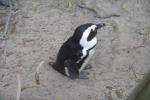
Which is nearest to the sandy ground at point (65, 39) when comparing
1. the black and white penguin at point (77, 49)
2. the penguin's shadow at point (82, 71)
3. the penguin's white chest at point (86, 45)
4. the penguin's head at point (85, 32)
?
the penguin's shadow at point (82, 71)

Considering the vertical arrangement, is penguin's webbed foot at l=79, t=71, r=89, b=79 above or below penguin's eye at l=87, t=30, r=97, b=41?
below

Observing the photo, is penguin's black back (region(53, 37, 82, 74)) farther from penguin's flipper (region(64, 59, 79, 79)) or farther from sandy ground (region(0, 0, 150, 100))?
sandy ground (region(0, 0, 150, 100))

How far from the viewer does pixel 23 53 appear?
3305mm

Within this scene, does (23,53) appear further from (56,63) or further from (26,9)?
(26,9)

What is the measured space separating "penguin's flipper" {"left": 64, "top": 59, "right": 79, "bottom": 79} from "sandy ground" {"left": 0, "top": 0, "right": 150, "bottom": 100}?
11cm

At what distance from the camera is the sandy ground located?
2.99 m

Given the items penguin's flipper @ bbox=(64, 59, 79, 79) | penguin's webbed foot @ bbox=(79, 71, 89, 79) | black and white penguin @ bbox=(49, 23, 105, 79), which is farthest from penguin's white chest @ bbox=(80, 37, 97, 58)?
penguin's webbed foot @ bbox=(79, 71, 89, 79)

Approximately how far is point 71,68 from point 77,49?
17 centimetres

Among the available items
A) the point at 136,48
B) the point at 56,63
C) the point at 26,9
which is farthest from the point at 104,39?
the point at 26,9

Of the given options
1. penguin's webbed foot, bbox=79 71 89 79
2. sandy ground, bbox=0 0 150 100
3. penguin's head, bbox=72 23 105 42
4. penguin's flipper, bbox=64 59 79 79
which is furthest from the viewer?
penguin's webbed foot, bbox=79 71 89 79

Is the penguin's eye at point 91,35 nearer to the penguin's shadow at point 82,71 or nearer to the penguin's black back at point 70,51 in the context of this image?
the penguin's black back at point 70,51

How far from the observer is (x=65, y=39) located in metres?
3.46

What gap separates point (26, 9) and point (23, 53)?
64 cm

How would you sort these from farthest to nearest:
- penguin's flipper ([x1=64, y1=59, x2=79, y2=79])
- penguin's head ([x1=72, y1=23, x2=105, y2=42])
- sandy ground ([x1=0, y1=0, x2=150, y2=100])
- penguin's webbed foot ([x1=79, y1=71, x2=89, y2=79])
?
penguin's webbed foot ([x1=79, y1=71, x2=89, y2=79]) → sandy ground ([x1=0, y1=0, x2=150, y2=100]) → penguin's flipper ([x1=64, y1=59, x2=79, y2=79]) → penguin's head ([x1=72, y1=23, x2=105, y2=42])
